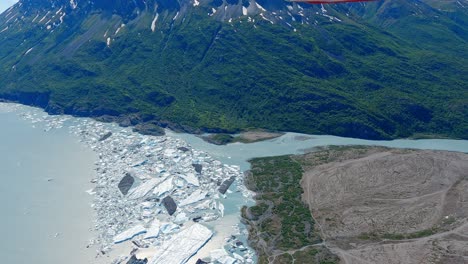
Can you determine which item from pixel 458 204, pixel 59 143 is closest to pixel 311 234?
pixel 458 204

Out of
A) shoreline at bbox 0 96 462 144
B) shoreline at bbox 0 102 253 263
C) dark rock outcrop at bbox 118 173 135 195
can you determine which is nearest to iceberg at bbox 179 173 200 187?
shoreline at bbox 0 102 253 263

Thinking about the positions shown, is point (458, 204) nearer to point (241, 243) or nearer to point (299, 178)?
point (299, 178)

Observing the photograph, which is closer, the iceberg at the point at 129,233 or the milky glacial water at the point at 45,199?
the milky glacial water at the point at 45,199

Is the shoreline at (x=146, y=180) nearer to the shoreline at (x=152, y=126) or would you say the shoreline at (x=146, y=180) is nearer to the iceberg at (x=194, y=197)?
the iceberg at (x=194, y=197)

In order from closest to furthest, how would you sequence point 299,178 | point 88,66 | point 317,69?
point 299,178 → point 317,69 → point 88,66

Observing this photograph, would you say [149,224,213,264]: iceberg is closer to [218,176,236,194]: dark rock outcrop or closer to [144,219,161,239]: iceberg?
[144,219,161,239]: iceberg

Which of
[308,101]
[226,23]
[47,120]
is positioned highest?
[226,23]

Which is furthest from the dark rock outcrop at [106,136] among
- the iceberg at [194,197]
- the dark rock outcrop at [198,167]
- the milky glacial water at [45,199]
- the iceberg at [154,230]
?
the iceberg at [154,230]

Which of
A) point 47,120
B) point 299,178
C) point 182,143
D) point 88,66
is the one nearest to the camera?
point 299,178
